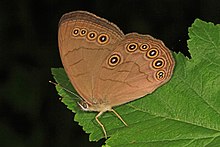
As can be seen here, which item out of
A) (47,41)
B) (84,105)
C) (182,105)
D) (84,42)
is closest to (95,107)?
(84,105)

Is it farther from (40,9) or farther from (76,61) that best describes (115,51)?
(40,9)

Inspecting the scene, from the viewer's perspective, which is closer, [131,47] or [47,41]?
[131,47]

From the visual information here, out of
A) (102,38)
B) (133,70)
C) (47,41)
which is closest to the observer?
(102,38)

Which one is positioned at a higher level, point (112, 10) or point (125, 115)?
point (112, 10)

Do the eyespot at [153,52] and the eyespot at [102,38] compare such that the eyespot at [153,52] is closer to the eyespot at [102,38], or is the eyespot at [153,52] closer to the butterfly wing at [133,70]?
the butterfly wing at [133,70]

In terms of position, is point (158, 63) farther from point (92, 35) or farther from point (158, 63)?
point (92, 35)

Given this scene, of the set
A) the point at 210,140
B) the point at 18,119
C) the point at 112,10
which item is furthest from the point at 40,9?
the point at 210,140

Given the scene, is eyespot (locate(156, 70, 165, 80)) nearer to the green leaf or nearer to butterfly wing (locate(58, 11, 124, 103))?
the green leaf
